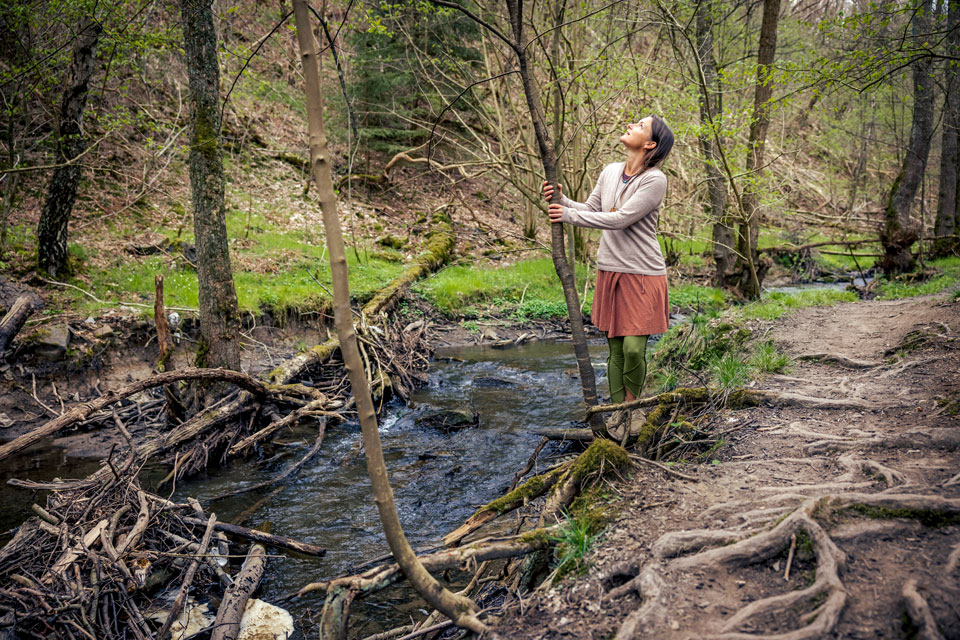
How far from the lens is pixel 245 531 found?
4.00 metres

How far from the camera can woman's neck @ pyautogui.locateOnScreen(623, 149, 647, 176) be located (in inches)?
149

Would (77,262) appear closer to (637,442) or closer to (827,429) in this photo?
(637,442)

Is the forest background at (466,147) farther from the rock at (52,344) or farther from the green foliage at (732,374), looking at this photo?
the green foliage at (732,374)

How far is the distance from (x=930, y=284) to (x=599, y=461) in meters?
9.17

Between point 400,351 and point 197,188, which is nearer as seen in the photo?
point 197,188

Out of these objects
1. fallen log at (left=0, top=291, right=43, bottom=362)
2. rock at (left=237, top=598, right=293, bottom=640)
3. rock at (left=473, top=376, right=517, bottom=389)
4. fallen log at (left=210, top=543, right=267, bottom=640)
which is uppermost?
fallen log at (left=0, top=291, right=43, bottom=362)

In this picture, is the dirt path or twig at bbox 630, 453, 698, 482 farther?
twig at bbox 630, 453, 698, 482

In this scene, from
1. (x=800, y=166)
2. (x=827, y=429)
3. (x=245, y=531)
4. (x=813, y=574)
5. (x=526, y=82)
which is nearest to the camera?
(x=813, y=574)

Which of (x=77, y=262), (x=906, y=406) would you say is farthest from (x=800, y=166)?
(x=77, y=262)

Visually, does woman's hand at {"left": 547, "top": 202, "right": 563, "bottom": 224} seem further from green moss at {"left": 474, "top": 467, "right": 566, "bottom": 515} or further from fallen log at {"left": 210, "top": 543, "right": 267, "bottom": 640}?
fallen log at {"left": 210, "top": 543, "right": 267, "bottom": 640}

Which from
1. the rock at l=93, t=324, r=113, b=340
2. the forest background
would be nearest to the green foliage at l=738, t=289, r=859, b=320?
the forest background

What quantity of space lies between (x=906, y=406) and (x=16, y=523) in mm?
6652

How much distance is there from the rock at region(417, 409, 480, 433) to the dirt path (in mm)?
3551

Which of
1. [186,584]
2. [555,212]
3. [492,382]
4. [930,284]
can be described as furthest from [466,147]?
[186,584]
